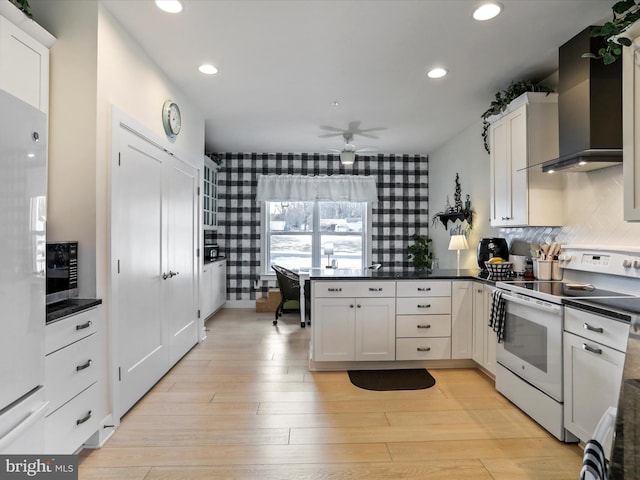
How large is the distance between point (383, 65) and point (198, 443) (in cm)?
301

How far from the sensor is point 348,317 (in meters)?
3.19

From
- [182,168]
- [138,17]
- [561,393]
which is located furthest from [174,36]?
[561,393]

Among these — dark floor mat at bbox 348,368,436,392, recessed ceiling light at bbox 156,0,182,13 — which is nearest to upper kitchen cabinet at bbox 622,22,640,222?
dark floor mat at bbox 348,368,436,392

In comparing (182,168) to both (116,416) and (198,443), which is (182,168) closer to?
(116,416)

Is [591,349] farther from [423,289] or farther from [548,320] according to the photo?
[423,289]

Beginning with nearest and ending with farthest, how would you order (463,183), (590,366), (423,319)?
(590,366)
(423,319)
(463,183)

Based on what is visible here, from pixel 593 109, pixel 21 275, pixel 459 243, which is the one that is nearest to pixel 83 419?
pixel 21 275

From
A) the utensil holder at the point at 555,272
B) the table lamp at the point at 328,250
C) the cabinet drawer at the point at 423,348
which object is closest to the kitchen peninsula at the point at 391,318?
the cabinet drawer at the point at 423,348

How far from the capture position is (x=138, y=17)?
2.27 meters

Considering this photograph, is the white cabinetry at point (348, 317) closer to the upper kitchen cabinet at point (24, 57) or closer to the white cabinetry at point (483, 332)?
the white cabinetry at point (483, 332)

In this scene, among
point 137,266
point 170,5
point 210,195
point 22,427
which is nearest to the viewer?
point 22,427

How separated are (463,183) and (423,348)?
2.52m

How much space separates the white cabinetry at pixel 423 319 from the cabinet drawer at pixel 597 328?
4.02 feet

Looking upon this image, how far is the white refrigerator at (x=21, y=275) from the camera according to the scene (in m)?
1.12
